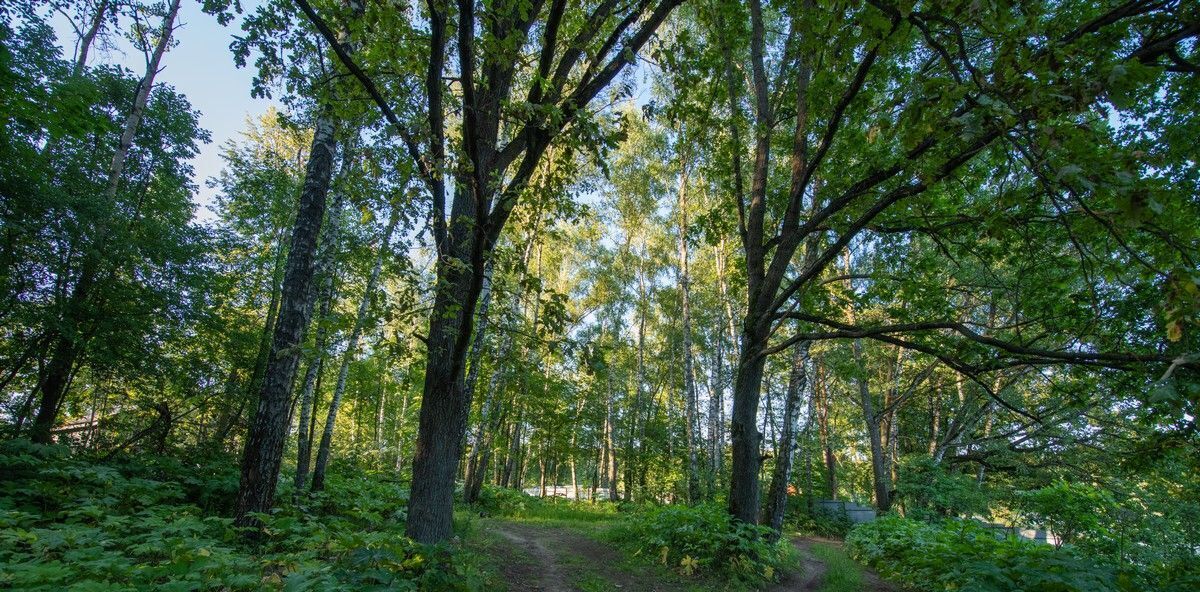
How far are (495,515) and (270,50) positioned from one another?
12.5m

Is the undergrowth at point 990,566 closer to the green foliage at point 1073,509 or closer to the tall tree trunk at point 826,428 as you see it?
the green foliage at point 1073,509

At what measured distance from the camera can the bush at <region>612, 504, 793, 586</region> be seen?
6.70m

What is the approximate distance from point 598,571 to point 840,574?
375 cm

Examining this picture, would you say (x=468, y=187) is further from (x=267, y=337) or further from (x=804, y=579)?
(x=267, y=337)

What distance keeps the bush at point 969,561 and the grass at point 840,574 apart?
1.71 ft

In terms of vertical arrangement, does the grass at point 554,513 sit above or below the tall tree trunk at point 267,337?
below

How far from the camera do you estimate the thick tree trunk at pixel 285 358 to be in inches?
213

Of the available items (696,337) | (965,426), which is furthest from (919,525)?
(696,337)

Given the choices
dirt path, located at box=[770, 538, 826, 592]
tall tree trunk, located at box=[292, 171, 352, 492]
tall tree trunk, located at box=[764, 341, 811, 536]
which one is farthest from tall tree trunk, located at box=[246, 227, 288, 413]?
tall tree trunk, located at box=[764, 341, 811, 536]

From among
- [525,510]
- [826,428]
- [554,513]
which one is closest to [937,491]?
[826,428]

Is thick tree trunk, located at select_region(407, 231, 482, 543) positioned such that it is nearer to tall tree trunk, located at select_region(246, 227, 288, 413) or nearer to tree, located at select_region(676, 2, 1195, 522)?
tree, located at select_region(676, 2, 1195, 522)

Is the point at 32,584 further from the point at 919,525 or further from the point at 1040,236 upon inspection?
A: the point at 919,525

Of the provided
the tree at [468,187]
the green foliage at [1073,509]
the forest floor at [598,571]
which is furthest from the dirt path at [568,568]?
the green foliage at [1073,509]

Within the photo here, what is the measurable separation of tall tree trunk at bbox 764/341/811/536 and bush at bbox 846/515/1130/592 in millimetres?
1893
